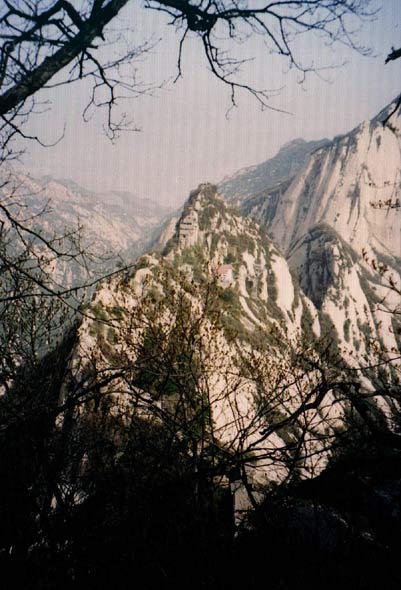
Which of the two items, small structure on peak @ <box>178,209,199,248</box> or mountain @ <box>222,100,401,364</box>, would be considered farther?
mountain @ <box>222,100,401,364</box>

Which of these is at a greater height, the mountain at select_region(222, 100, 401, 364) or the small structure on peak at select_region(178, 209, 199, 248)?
the mountain at select_region(222, 100, 401, 364)

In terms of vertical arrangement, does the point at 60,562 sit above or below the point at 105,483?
below

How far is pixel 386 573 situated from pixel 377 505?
80cm

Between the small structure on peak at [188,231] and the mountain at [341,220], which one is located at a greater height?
the mountain at [341,220]

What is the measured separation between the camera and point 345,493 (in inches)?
116

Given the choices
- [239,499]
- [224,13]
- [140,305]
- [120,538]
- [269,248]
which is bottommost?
[239,499]

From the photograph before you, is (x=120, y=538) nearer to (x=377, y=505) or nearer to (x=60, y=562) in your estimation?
(x=60, y=562)

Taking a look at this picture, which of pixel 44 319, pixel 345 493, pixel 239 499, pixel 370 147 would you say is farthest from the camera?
pixel 370 147

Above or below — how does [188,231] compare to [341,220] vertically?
below

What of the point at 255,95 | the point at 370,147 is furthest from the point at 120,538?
the point at 370,147

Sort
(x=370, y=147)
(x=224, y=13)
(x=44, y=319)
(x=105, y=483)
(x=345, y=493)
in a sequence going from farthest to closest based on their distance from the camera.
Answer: (x=370, y=147), (x=44, y=319), (x=224, y=13), (x=345, y=493), (x=105, y=483)

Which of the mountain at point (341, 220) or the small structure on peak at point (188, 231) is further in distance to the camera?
the mountain at point (341, 220)

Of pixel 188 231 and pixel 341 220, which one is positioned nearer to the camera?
pixel 188 231

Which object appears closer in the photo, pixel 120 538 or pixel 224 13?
pixel 120 538
